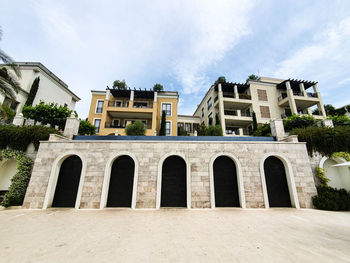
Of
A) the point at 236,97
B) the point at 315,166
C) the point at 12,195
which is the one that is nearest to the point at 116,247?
the point at 12,195

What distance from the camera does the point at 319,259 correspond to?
300 cm

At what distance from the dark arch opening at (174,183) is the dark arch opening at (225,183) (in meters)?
1.85

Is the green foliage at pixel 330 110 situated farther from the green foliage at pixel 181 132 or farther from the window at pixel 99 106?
the window at pixel 99 106

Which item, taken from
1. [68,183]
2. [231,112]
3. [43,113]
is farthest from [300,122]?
[43,113]

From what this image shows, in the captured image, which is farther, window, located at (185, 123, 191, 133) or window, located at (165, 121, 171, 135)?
window, located at (185, 123, 191, 133)

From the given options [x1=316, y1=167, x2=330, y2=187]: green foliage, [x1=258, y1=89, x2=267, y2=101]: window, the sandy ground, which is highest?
[x1=258, y1=89, x2=267, y2=101]: window

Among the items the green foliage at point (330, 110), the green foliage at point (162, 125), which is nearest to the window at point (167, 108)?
the green foliage at point (162, 125)

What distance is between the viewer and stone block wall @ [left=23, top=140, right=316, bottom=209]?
24.3 feet

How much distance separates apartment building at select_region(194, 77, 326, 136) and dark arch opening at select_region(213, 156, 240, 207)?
48.9 ft

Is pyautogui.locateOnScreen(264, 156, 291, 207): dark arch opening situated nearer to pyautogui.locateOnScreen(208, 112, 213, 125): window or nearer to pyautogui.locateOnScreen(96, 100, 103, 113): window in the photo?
pyautogui.locateOnScreen(208, 112, 213, 125): window

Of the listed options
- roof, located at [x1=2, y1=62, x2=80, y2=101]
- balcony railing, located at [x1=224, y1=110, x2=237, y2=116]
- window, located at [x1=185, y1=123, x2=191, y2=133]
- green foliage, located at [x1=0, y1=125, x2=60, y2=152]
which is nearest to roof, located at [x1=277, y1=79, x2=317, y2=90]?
balcony railing, located at [x1=224, y1=110, x2=237, y2=116]

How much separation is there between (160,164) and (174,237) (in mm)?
4045

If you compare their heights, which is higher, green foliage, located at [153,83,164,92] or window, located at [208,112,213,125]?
green foliage, located at [153,83,164,92]

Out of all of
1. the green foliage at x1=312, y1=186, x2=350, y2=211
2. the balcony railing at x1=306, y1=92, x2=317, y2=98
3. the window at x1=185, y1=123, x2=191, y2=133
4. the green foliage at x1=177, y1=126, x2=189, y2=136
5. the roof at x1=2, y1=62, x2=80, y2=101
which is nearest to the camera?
the green foliage at x1=312, y1=186, x2=350, y2=211
